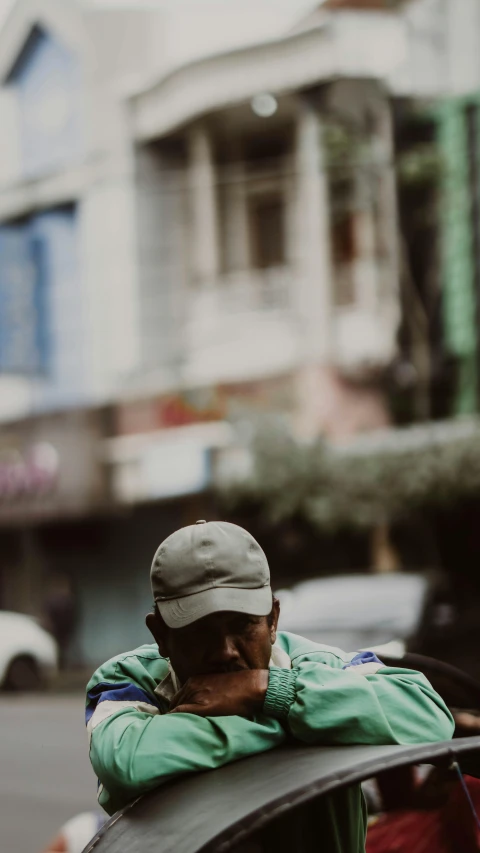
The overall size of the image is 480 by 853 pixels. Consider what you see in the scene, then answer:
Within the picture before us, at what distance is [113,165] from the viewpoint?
20.9 meters

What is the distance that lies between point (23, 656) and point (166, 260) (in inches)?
287

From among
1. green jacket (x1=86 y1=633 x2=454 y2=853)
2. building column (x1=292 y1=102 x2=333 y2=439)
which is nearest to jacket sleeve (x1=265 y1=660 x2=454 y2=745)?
green jacket (x1=86 y1=633 x2=454 y2=853)

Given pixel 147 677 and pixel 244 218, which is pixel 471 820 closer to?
pixel 147 677

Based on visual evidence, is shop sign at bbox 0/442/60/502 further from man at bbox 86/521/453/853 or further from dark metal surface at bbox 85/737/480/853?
dark metal surface at bbox 85/737/480/853

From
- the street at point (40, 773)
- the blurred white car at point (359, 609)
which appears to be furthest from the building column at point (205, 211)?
the blurred white car at point (359, 609)

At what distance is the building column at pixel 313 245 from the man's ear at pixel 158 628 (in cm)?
1638

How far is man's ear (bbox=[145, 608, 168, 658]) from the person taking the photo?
2046 millimetres

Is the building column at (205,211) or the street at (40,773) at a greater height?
the building column at (205,211)

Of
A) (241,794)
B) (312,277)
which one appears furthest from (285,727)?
(312,277)

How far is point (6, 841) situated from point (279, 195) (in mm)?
14023

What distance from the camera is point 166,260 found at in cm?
2062

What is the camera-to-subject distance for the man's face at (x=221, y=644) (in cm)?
196

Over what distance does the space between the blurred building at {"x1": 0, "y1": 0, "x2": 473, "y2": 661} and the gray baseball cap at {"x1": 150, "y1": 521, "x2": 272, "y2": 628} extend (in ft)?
53.7

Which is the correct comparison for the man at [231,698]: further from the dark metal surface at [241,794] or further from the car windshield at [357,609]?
the car windshield at [357,609]
